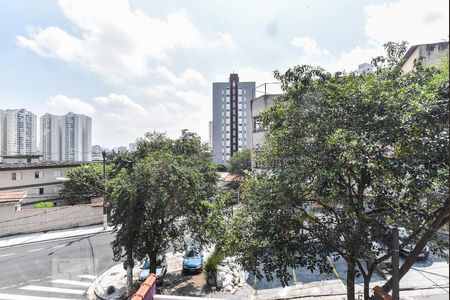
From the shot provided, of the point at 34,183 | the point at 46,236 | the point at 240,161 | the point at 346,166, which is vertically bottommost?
the point at 46,236

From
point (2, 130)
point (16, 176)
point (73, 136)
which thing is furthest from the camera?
point (73, 136)

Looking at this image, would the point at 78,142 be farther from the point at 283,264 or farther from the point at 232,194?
the point at 283,264

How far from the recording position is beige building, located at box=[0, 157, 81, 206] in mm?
34625

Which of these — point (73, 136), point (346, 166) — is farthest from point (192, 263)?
point (73, 136)

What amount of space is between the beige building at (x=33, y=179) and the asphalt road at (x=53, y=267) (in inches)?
646

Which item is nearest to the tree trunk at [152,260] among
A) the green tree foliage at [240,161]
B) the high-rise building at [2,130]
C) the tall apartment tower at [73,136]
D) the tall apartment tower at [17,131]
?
the green tree foliage at [240,161]

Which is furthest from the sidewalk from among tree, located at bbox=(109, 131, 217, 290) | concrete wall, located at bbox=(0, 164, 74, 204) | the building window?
the building window

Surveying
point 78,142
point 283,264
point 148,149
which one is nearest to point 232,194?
point 148,149

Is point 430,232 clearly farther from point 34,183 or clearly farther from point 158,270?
point 34,183

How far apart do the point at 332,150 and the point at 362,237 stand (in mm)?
2081

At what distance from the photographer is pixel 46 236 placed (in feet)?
80.1

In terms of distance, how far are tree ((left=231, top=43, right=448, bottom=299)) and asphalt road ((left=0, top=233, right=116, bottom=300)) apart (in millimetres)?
11639

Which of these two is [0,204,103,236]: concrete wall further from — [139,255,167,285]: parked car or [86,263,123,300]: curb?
[139,255,167,285]: parked car

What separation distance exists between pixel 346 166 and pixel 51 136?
7944 cm
